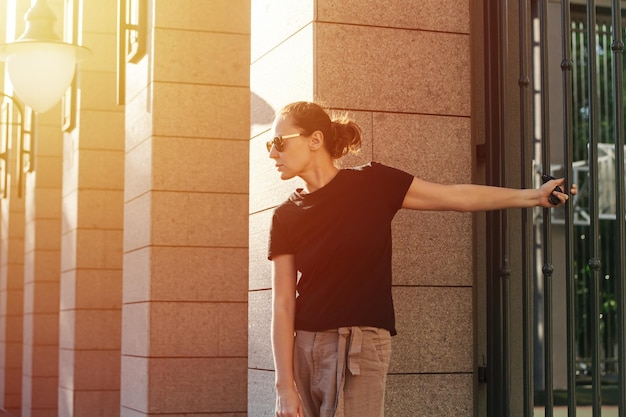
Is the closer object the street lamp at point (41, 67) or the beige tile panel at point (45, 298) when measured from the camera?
the street lamp at point (41, 67)

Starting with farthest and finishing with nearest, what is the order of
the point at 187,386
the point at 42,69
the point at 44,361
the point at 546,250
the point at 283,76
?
1. the point at 44,361
2. the point at 42,69
3. the point at 187,386
4. the point at 283,76
5. the point at 546,250

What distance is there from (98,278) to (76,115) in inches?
63.3

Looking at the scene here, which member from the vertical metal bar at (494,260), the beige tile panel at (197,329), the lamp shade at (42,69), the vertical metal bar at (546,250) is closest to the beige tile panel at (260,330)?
the vertical metal bar at (494,260)

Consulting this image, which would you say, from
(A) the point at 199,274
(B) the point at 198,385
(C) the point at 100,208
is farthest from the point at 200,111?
(C) the point at 100,208

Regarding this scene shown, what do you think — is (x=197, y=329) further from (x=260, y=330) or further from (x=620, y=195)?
(x=620, y=195)

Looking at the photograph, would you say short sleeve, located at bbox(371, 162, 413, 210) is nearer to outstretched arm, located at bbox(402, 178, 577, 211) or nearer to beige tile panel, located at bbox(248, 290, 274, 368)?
outstretched arm, located at bbox(402, 178, 577, 211)

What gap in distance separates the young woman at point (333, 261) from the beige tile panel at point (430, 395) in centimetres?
131

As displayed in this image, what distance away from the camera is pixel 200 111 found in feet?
30.1

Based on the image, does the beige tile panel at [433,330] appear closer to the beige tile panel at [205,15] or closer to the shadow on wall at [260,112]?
the shadow on wall at [260,112]

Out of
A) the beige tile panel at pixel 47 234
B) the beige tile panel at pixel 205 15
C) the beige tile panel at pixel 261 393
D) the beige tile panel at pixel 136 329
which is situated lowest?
the beige tile panel at pixel 261 393

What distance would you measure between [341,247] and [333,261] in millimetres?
65

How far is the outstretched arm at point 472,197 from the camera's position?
5.00 metres

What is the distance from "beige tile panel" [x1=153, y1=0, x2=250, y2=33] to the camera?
9.09 meters

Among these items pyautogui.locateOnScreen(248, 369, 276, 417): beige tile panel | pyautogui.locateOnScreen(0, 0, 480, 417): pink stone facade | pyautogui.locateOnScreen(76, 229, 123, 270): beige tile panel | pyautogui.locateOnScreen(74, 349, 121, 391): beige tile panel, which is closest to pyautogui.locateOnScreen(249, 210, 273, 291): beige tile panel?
pyautogui.locateOnScreen(0, 0, 480, 417): pink stone facade
